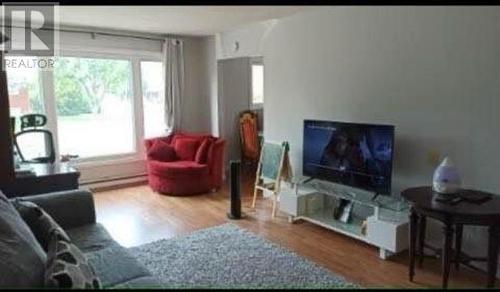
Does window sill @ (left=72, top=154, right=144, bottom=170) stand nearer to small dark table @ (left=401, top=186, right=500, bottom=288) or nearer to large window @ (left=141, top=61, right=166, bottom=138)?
large window @ (left=141, top=61, right=166, bottom=138)

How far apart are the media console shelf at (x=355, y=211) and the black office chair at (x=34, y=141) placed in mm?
2707

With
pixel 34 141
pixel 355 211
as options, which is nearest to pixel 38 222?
pixel 355 211

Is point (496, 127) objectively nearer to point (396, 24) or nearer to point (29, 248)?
point (396, 24)

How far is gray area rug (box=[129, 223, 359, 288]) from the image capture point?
276 centimetres

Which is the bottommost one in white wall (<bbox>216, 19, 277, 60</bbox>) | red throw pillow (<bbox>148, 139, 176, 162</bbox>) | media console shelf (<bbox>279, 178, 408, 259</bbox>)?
media console shelf (<bbox>279, 178, 408, 259</bbox>)

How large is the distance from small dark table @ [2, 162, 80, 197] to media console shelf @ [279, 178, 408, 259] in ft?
6.81

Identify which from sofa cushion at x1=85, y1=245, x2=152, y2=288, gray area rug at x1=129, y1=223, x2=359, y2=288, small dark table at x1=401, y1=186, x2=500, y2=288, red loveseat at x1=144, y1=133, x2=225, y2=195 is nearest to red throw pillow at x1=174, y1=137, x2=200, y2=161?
red loveseat at x1=144, y1=133, x2=225, y2=195

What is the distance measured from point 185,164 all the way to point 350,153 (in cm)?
243

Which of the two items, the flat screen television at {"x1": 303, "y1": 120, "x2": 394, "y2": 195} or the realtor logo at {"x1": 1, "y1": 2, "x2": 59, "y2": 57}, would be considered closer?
the flat screen television at {"x1": 303, "y1": 120, "x2": 394, "y2": 195}

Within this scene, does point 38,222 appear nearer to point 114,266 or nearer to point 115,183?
point 114,266

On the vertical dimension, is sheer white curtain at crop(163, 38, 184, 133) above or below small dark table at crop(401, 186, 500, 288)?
above

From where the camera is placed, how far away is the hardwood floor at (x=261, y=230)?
9.48 feet

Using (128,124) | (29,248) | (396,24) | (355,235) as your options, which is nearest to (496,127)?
(396,24)

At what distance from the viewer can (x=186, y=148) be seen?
5.48 metres
